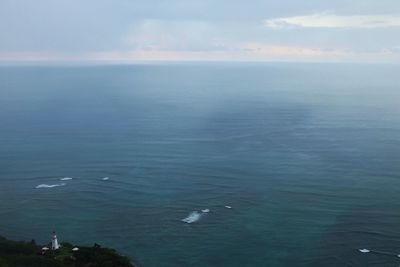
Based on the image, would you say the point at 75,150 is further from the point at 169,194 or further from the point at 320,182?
the point at 320,182

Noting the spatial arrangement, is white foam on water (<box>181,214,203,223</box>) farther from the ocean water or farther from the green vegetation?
the green vegetation

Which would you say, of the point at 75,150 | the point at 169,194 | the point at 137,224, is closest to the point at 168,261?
the point at 137,224

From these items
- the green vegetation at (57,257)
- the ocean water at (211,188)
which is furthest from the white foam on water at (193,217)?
the green vegetation at (57,257)

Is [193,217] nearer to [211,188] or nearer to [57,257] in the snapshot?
[211,188]

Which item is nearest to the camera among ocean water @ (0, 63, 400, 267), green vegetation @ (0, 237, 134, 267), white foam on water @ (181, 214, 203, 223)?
green vegetation @ (0, 237, 134, 267)

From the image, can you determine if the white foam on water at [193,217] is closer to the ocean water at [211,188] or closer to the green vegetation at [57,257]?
the ocean water at [211,188]

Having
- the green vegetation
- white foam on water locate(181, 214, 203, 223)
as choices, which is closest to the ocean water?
white foam on water locate(181, 214, 203, 223)
